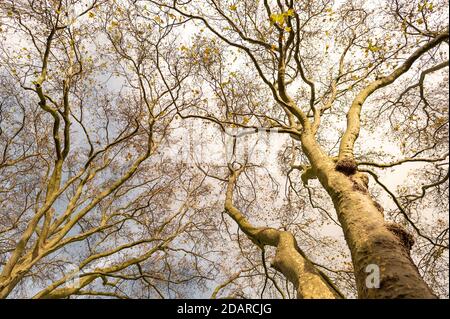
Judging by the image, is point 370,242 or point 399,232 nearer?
point 370,242

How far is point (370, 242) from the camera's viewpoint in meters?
2.46

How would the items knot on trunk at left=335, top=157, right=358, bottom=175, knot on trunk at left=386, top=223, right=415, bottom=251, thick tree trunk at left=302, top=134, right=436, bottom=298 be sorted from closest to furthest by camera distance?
thick tree trunk at left=302, top=134, right=436, bottom=298, knot on trunk at left=386, top=223, right=415, bottom=251, knot on trunk at left=335, top=157, right=358, bottom=175

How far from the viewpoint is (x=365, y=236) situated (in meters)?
2.56

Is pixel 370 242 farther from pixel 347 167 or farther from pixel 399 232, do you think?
pixel 347 167

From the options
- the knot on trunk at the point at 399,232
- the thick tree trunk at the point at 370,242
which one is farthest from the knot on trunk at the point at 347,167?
the knot on trunk at the point at 399,232

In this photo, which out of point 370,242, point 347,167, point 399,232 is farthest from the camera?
point 347,167

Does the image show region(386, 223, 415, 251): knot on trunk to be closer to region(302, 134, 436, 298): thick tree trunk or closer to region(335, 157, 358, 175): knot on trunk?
region(302, 134, 436, 298): thick tree trunk

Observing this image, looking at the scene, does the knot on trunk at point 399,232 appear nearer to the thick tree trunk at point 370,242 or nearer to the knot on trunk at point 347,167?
the thick tree trunk at point 370,242

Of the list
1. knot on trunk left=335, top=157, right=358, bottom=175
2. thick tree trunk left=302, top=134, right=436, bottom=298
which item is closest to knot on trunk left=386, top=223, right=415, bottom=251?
thick tree trunk left=302, top=134, right=436, bottom=298

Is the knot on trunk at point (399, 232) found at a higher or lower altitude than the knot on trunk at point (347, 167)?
lower

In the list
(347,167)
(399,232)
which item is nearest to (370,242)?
(399,232)

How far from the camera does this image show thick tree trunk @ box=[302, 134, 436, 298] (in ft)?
6.53

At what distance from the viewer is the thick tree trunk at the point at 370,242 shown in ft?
6.53
